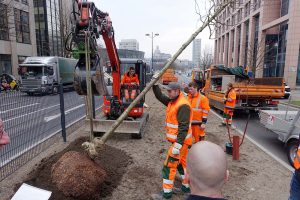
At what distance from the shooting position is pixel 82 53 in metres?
Result: 4.36

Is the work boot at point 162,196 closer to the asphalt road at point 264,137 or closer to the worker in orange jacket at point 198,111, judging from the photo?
the worker in orange jacket at point 198,111

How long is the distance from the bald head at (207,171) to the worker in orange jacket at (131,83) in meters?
6.71

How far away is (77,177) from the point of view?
371 cm

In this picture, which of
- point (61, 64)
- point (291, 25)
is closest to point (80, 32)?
point (61, 64)

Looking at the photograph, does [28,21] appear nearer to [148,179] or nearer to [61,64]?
[61,64]

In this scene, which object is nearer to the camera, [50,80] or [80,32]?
[80,32]

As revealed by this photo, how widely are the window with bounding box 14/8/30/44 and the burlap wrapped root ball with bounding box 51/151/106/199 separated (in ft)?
99.4

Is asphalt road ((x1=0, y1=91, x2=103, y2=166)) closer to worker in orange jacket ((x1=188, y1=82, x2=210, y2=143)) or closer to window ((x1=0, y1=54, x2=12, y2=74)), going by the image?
worker in orange jacket ((x1=188, y1=82, x2=210, y2=143))

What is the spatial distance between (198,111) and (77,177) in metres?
3.18

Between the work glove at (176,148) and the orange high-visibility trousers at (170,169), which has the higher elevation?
the work glove at (176,148)

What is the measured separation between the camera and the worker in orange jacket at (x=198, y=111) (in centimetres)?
575

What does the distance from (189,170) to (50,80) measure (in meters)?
20.3

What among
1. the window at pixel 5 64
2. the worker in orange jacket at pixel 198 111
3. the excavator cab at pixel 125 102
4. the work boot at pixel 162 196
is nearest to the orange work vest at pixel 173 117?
the work boot at pixel 162 196

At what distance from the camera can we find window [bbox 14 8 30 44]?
29789 mm
